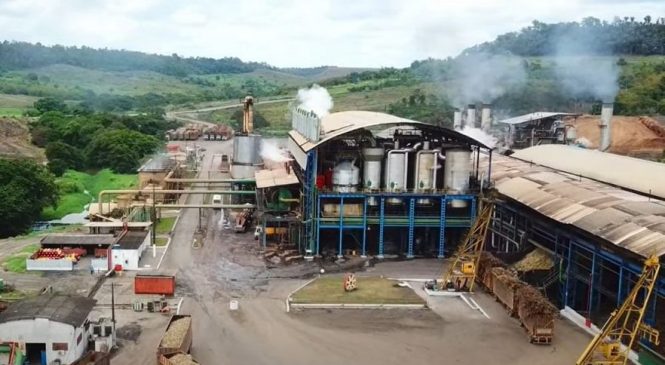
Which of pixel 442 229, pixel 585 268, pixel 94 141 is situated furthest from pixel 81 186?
pixel 585 268

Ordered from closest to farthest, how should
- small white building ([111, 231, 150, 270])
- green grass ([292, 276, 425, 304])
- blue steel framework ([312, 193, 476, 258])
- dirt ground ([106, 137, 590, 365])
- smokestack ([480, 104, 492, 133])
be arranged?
dirt ground ([106, 137, 590, 365]) < green grass ([292, 276, 425, 304]) < small white building ([111, 231, 150, 270]) < blue steel framework ([312, 193, 476, 258]) < smokestack ([480, 104, 492, 133])

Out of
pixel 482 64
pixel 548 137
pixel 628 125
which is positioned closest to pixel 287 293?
pixel 548 137

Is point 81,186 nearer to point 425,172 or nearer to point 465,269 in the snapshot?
point 425,172

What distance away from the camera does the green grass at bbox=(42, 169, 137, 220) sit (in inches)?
2682

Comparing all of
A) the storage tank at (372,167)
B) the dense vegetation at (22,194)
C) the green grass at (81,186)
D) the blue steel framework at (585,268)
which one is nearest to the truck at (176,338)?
the blue steel framework at (585,268)

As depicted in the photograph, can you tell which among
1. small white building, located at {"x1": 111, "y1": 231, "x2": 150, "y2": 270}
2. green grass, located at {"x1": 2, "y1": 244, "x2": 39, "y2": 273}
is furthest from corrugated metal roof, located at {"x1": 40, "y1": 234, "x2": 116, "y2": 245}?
green grass, located at {"x1": 2, "y1": 244, "x2": 39, "y2": 273}

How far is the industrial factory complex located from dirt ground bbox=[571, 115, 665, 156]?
22281 mm

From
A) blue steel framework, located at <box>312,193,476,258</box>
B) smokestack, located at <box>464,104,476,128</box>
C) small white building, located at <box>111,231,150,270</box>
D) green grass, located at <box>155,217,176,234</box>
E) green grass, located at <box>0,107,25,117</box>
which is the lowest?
green grass, located at <box>155,217,176,234</box>

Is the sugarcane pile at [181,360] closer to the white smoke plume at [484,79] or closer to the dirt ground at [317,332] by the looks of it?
the dirt ground at [317,332]

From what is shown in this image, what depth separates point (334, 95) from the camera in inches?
6462

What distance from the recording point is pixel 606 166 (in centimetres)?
5059

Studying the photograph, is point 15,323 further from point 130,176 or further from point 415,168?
point 130,176

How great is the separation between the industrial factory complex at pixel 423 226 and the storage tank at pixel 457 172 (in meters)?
0.08

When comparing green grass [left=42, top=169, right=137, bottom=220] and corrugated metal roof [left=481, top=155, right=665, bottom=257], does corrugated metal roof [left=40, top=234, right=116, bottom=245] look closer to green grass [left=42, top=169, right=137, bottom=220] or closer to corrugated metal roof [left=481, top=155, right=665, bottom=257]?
green grass [left=42, top=169, right=137, bottom=220]
